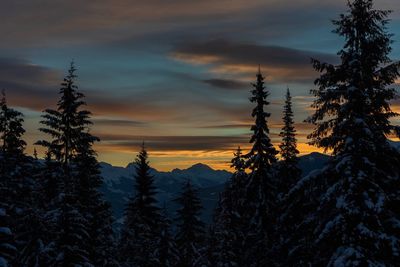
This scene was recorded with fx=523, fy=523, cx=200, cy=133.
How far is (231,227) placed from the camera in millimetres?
43750

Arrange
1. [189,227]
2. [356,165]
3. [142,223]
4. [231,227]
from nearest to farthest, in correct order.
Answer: [356,165] < [231,227] < [142,223] < [189,227]

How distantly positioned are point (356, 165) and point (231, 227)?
999 inches

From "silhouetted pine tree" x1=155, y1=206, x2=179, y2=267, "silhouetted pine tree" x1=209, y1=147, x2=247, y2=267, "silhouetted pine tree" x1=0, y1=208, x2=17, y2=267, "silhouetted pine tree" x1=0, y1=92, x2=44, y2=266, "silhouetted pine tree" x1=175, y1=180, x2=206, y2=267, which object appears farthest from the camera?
"silhouetted pine tree" x1=175, y1=180, x2=206, y2=267

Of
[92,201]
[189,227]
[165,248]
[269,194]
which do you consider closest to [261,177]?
[269,194]

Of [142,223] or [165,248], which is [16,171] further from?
[165,248]

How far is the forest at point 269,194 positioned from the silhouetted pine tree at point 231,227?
0.10 metres

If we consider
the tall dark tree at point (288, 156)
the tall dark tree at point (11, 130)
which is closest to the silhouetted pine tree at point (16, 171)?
the tall dark tree at point (11, 130)

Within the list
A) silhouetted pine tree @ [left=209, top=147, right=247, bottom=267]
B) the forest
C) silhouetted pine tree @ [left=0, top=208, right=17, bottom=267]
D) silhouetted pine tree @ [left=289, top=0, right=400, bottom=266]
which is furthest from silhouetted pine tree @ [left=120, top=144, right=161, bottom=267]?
silhouetted pine tree @ [left=289, top=0, right=400, bottom=266]

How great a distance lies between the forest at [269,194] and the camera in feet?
63.0

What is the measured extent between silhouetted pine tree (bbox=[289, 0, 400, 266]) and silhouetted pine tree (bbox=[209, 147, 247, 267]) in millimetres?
20649

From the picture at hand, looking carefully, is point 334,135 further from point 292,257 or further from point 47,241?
point 47,241

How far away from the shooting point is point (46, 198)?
40.8 metres

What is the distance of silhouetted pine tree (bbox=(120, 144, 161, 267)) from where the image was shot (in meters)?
43.7

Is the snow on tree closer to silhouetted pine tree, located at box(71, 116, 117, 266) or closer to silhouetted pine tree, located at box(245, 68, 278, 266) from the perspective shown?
silhouetted pine tree, located at box(71, 116, 117, 266)
